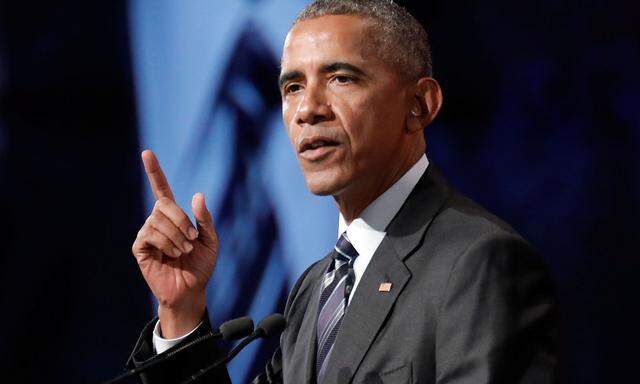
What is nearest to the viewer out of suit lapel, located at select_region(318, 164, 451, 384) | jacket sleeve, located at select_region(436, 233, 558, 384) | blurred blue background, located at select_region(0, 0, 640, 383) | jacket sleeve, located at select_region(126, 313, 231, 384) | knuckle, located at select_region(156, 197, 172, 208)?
jacket sleeve, located at select_region(436, 233, 558, 384)

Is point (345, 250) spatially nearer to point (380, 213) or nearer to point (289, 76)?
point (380, 213)

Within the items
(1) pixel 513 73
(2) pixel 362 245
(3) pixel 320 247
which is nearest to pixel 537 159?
(1) pixel 513 73

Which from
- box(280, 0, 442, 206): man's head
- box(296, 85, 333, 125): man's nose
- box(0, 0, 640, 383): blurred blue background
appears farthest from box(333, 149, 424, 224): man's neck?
box(0, 0, 640, 383): blurred blue background

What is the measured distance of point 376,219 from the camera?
1.76 metres

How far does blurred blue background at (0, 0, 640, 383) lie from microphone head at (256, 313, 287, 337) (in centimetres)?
108

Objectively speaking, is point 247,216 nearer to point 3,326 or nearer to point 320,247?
point 320,247

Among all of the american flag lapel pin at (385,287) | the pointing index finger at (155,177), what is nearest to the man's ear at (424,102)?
the american flag lapel pin at (385,287)

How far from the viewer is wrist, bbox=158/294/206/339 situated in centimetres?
186

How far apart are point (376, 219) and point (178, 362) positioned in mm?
470

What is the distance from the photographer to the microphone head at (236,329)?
59.0 inches

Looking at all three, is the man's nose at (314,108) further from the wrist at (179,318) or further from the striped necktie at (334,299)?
the wrist at (179,318)

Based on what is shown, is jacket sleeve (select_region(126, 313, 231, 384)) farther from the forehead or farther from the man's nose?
the forehead

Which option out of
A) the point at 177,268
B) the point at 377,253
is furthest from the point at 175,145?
the point at 377,253

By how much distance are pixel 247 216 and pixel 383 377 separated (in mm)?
1295
